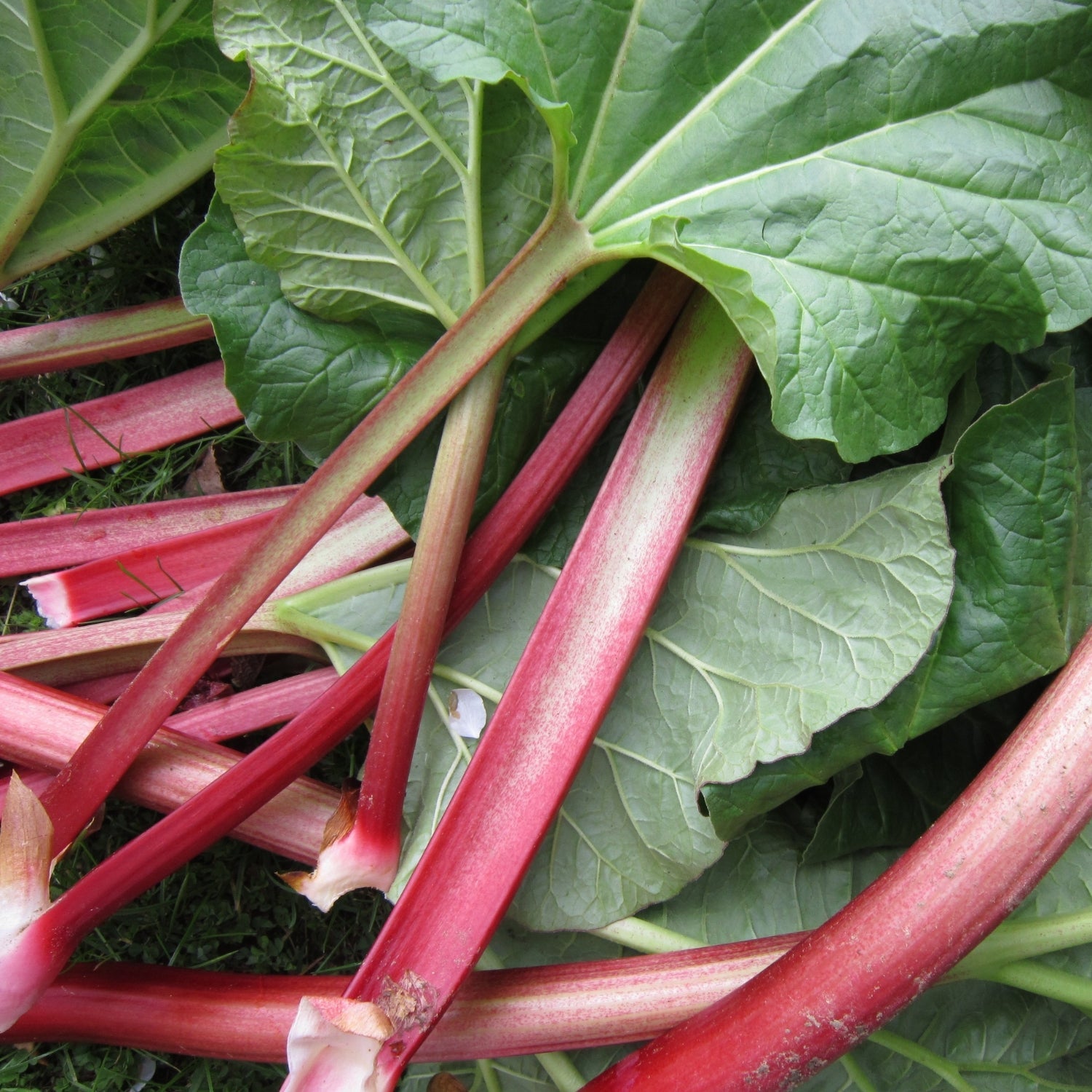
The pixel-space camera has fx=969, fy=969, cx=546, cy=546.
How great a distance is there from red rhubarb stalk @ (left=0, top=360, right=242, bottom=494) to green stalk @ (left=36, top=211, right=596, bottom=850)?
22.3 inches

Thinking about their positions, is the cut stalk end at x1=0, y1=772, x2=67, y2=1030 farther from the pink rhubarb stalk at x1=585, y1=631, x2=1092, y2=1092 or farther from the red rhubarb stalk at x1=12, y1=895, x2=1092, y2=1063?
the pink rhubarb stalk at x1=585, y1=631, x2=1092, y2=1092

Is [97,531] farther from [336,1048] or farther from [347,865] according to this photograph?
[336,1048]

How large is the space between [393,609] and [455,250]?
53cm

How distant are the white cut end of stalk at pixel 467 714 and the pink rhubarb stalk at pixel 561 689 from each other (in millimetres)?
112

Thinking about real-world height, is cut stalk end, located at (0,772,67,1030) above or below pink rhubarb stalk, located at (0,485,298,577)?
below

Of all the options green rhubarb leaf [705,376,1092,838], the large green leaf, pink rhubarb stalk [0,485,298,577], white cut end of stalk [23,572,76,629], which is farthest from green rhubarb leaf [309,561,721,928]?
white cut end of stalk [23,572,76,629]

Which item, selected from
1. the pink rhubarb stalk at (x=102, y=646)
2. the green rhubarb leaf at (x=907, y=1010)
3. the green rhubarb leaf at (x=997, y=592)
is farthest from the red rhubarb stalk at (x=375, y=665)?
the green rhubarb leaf at (x=907, y=1010)

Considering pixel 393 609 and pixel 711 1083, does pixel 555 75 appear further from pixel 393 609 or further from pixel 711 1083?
pixel 711 1083

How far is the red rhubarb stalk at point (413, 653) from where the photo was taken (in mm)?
1287

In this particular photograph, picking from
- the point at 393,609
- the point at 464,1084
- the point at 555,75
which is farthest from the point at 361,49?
the point at 464,1084

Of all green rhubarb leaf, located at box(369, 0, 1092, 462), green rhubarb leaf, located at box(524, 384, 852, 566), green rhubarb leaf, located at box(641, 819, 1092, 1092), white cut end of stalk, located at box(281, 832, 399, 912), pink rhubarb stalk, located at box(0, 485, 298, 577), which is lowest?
green rhubarb leaf, located at box(641, 819, 1092, 1092)

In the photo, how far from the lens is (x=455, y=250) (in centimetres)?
130

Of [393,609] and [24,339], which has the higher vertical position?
[24,339]

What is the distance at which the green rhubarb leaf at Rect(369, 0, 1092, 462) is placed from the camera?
3.59 feet
